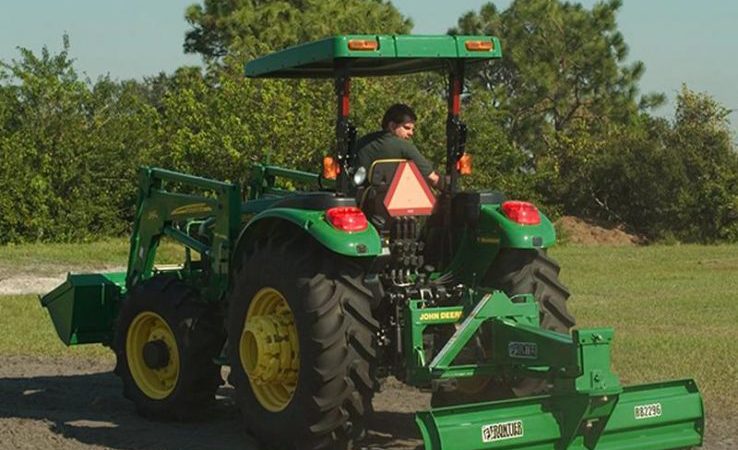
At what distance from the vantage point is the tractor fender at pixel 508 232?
26.5 ft

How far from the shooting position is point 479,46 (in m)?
8.09

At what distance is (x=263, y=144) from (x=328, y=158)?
77.2 ft

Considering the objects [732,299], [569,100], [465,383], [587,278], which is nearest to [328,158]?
[465,383]

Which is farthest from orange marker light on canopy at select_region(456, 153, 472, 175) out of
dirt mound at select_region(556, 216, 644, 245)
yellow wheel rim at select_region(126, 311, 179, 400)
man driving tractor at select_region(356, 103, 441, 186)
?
dirt mound at select_region(556, 216, 644, 245)

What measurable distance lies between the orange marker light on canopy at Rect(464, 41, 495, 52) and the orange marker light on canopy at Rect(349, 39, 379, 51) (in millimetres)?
618

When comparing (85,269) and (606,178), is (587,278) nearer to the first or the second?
(85,269)

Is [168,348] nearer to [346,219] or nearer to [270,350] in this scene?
[270,350]

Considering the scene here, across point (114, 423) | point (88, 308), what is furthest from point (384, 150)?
point (88, 308)

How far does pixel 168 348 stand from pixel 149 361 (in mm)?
165

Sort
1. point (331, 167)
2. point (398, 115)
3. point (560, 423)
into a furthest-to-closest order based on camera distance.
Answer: point (398, 115)
point (331, 167)
point (560, 423)

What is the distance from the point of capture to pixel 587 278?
22.7m

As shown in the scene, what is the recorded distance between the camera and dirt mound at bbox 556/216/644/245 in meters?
38.6

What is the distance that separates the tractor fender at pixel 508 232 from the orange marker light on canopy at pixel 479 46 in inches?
38.0

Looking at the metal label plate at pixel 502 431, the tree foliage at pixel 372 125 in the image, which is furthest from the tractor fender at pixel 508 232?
the tree foliage at pixel 372 125
